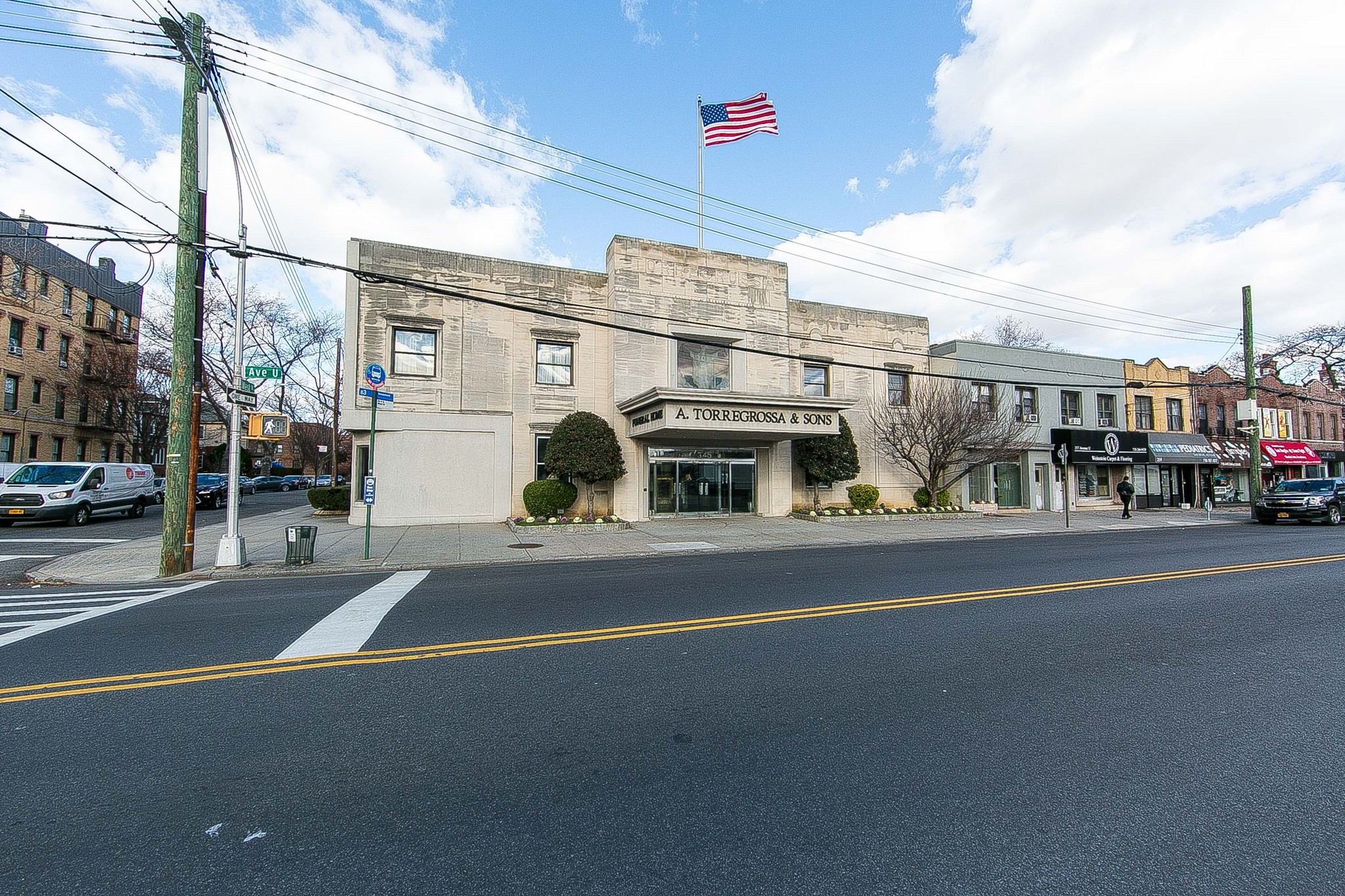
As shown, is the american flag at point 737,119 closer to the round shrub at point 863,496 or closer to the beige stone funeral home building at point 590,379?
the beige stone funeral home building at point 590,379

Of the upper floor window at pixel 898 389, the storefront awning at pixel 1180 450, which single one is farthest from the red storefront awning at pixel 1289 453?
the upper floor window at pixel 898 389

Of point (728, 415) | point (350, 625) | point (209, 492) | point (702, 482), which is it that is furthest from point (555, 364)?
point (209, 492)

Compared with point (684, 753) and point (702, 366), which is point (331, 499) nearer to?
point (702, 366)

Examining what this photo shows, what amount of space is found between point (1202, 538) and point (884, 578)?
42.1 ft

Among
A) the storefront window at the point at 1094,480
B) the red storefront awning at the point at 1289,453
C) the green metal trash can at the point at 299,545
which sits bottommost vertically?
the green metal trash can at the point at 299,545

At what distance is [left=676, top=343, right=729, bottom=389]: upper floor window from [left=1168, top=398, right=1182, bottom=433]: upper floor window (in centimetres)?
2498

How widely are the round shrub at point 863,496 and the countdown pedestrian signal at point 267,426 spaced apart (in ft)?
59.1

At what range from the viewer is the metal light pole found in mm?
11195

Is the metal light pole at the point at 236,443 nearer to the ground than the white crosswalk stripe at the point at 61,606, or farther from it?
farther from it

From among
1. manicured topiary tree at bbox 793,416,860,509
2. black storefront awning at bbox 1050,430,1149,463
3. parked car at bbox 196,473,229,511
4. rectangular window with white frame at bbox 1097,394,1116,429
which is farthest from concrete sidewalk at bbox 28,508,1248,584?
rectangular window with white frame at bbox 1097,394,1116,429

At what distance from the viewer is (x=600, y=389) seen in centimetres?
2077

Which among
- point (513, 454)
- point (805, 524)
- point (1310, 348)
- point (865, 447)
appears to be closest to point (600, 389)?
point (513, 454)

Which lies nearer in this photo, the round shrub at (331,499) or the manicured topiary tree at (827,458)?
the manicured topiary tree at (827,458)

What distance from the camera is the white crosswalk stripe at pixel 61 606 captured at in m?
6.58
